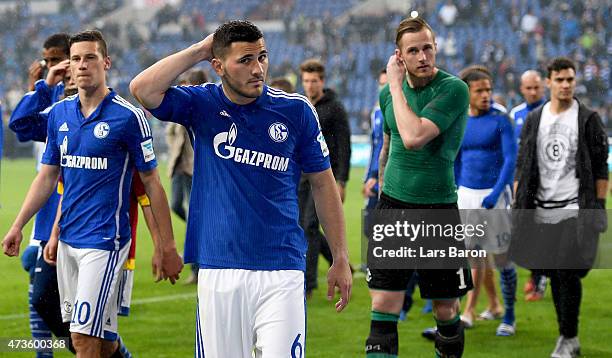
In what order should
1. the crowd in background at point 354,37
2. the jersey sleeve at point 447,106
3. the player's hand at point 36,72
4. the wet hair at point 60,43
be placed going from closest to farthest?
1. the jersey sleeve at point 447,106
2. the wet hair at point 60,43
3. the player's hand at point 36,72
4. the crowd in background at point 354,37

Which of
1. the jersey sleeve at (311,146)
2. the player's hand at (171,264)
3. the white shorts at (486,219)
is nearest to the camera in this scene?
the jersey sleeve at (311,146)

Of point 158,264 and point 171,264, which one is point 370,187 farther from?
point 171,264

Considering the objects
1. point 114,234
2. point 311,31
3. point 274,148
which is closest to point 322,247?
point 114,234

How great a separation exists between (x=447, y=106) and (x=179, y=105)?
76.6 inches

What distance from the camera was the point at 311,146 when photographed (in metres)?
4.45

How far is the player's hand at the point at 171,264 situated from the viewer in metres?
4.99

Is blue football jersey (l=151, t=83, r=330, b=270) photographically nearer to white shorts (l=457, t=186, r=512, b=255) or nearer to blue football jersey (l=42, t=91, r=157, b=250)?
blue football jersey (l=42, t=91, r=157, b=250)

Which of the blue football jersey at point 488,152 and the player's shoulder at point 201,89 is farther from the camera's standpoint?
the blue football jersey at point 488,152

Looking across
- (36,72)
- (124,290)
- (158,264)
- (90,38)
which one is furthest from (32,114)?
(158,264)

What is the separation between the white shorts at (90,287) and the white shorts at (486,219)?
12.8 feet

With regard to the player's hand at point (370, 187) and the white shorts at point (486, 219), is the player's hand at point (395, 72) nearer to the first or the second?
the white shorts at point (486, 219)

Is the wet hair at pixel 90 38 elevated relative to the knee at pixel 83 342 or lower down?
elevated

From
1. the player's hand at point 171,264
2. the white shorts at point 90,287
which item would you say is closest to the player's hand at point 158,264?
the player's hand at point 171,264

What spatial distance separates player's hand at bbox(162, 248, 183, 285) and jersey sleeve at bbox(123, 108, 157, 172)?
2.09ft
